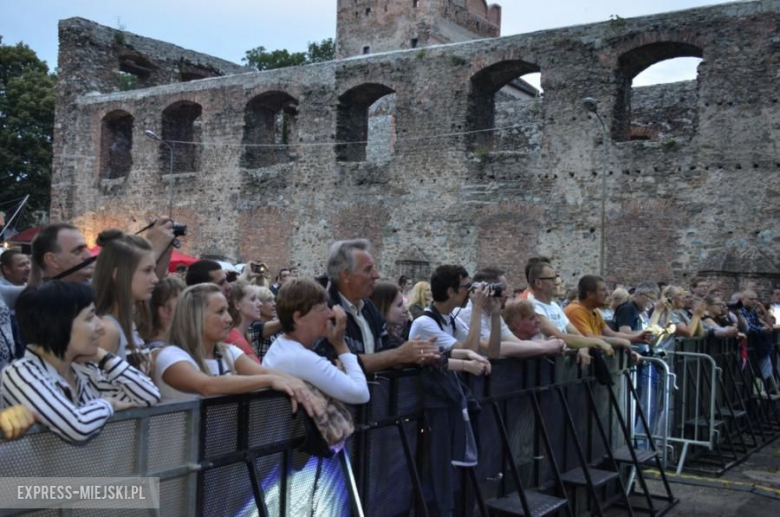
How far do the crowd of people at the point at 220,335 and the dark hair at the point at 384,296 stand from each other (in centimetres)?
1

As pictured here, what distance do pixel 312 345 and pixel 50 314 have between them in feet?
5.06

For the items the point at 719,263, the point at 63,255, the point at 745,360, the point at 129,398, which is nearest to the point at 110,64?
the point at 719,263

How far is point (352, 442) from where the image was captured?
4.76 meters

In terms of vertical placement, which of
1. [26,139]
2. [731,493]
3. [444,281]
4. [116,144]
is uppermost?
[26,139]

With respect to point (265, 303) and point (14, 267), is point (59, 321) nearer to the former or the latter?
point (14, 267)

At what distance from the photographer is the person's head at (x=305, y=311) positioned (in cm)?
450

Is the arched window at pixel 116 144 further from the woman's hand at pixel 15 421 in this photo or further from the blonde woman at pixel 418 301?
the woman's hand at pixel 15 421

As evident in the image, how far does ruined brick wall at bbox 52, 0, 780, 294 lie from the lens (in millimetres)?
17625

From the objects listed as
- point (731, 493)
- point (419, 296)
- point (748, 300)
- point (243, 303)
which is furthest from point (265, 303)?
point (748, 300)

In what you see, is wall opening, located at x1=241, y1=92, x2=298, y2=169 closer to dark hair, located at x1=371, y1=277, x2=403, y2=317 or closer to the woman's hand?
dark hair, located at x1=371, y1=277, x2=403, y2=317

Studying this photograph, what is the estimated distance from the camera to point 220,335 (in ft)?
14.3

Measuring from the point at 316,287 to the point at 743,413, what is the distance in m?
8.16

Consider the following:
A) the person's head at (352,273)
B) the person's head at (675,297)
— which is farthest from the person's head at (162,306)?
the person's head at (675,297)

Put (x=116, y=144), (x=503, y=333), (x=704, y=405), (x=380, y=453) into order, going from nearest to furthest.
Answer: (x=380, y=453)
(x=503, y=333)
(x=704, y=405)
(x=116, y=144)
